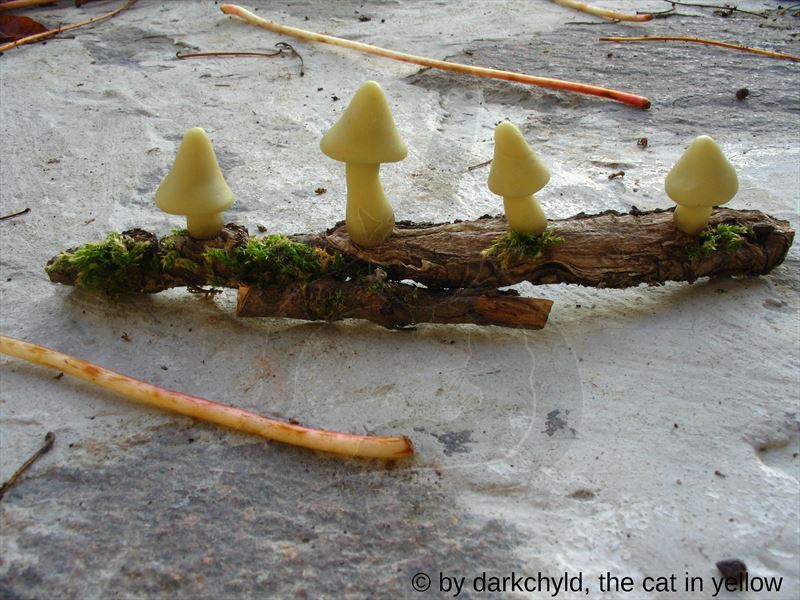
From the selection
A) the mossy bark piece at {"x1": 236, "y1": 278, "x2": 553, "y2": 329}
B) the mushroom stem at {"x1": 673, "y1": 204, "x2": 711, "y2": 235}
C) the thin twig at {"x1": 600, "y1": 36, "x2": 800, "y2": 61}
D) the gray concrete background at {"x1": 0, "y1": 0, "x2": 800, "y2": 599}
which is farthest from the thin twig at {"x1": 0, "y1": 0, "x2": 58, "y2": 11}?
the mushroom stem at {"x1": 673, "y1": 204, "x2": 711, "y2": 235}

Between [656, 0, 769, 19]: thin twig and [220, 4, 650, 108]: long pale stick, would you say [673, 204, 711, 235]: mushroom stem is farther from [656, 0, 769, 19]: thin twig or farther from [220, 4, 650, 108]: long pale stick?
[656, 0, 769, 19]: thin twig

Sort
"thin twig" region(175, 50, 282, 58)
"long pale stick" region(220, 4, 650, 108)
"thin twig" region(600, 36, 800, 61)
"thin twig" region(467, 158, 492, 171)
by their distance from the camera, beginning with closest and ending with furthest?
"thin twig" region(467, 158, 492, 171) < "long pale stick" region(220, 4, 650, 108) < "thin twig" region(600, 36, 800, 61) < "thin twig" region(175, 50, 282, 58)

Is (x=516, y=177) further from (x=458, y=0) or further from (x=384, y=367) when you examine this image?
(x=458, y=0)

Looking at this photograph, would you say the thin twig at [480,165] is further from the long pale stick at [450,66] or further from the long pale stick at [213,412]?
the long pale stick at [213,412]

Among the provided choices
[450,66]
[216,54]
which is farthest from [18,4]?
[450,66]

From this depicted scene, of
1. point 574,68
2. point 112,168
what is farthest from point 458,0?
point 112,168

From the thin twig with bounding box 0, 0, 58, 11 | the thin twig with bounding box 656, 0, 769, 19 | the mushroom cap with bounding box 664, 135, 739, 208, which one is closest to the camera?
the mushroom cap with bounding box 664, 135, 739, 208
